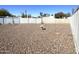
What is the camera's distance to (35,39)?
4223 millimetres

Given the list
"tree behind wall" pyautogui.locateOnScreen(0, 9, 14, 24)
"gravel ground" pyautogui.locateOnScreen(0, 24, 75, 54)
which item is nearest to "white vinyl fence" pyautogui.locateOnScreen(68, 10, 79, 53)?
"gravel ground" pyautogui.locateOnScreen(0, 24, 75, 54)

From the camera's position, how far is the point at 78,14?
13.4 ft

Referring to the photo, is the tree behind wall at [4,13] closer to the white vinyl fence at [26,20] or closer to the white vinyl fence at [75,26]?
the white vinyl fence at [26,20]

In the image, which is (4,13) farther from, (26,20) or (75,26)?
(75,26)

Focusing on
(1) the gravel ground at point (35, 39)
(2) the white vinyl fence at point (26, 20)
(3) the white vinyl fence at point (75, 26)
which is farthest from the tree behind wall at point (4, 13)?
(3) the white vinyl fence at point (75, 26)

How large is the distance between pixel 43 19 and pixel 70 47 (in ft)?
1.84

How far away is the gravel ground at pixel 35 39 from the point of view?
4.18m

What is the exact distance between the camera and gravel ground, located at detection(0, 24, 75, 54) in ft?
13.7

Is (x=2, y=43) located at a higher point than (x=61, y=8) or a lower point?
lower

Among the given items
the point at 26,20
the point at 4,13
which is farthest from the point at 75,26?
the point at 4,13
